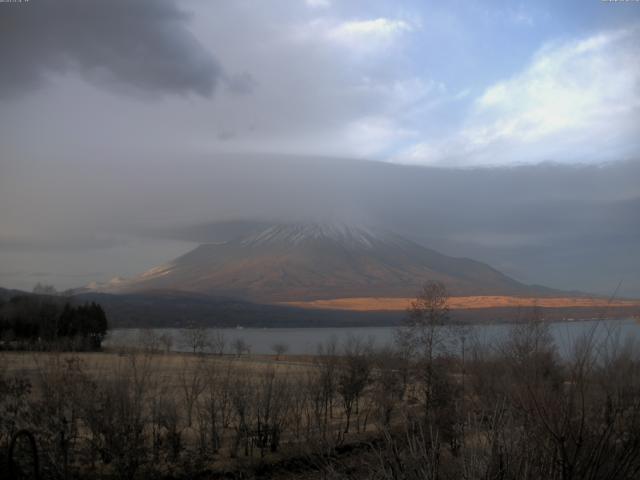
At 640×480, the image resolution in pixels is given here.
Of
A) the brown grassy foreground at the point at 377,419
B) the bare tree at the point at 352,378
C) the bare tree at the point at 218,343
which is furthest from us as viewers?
the bare tree at the point at 218,343

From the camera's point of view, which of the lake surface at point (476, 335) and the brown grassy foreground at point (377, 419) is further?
the lake surface at point (476, 335)

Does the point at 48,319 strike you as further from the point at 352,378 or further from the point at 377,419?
the point at 377,419

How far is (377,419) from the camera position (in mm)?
18969

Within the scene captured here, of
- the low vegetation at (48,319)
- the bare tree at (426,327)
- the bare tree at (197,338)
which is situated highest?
the bare tree at (426,327)

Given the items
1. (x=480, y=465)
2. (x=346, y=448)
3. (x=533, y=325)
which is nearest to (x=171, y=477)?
(x=346, y=448)

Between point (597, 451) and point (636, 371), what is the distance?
3.69 metres

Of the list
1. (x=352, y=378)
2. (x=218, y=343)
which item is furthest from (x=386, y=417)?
(x=218, y=343)

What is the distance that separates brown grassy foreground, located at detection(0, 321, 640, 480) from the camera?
18.3 ft

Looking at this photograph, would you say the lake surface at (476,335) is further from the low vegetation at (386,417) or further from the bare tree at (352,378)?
the bare tree at (352,378)

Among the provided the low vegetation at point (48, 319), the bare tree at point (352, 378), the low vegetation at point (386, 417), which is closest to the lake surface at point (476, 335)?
the low vegetation at point (386, 417)

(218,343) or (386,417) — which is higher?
(386,417)

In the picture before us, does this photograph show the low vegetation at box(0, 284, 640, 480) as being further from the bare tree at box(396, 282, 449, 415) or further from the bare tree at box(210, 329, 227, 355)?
the bare tree at box(210, 329, 227, 355)

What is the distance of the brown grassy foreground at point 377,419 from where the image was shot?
5570 millimetres

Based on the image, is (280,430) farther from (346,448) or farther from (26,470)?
(26,470)
